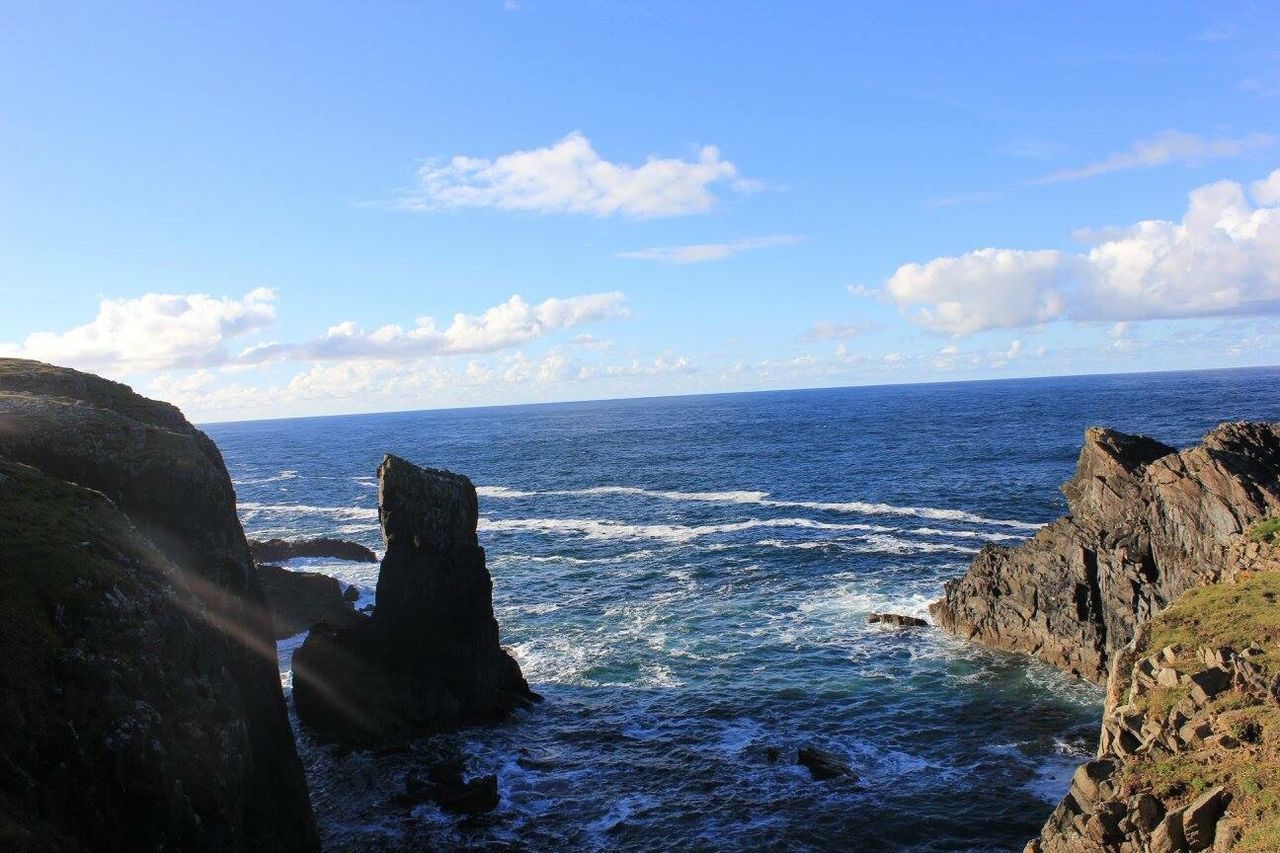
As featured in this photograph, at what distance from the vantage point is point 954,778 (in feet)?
113

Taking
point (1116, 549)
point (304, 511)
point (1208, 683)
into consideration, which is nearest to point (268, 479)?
point (304, 511)

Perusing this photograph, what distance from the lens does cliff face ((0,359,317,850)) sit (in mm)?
20062

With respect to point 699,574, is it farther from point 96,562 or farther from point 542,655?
point 96,562

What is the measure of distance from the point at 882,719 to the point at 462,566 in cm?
2355

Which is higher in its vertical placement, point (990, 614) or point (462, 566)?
point (462, 566)

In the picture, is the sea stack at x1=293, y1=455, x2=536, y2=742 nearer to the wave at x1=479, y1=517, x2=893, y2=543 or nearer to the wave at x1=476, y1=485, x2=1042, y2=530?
the wave at x1=479, y1=517, x2=893, y2=543

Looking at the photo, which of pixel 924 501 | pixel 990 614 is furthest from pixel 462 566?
pixel 924 501

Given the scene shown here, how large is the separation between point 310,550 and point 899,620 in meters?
58.1

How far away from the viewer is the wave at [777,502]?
81.2 meters

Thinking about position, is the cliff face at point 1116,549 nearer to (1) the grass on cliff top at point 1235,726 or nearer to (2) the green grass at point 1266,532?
(2) the green grass at point 1266,532

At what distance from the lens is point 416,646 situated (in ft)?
143

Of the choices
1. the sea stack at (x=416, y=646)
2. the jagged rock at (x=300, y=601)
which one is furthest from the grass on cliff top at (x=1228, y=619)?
the jagged rock at (x=300, y=601)

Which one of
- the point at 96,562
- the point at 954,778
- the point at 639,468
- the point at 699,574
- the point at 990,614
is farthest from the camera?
the point at 639,468

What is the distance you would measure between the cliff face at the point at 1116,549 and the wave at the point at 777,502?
26.5 meters
